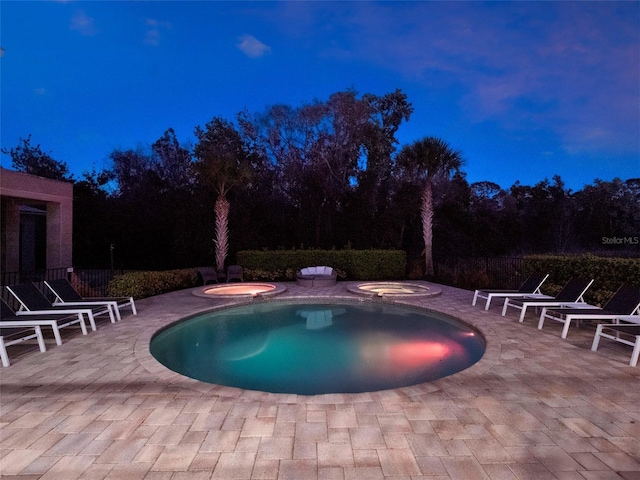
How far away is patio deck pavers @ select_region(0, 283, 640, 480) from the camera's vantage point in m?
2.66

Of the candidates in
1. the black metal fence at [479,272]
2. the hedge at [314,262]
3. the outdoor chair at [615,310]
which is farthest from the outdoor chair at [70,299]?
the black metal fence at [479,272]

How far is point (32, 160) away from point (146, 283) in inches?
838

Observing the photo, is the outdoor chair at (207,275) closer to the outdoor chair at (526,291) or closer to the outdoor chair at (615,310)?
the outdoor chair at (526,291)

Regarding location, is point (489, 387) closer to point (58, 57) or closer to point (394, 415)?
point (394, 415)

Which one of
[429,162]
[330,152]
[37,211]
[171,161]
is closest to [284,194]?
[330,152]

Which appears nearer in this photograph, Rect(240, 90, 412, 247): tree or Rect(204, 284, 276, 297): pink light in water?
Rect(204, 284, 276, 297): pink light in water

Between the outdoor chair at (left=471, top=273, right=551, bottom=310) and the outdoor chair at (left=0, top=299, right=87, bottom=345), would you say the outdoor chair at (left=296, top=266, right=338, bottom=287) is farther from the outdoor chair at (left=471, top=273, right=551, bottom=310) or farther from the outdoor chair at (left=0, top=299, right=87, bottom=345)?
the outdoor chair at (left=0, top=299, right=87, bottom=345)

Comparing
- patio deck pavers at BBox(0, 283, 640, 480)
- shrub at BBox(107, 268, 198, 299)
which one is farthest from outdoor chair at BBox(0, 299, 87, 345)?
shrub at BBox(107, 268, 198, 299)

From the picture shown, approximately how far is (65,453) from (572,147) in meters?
33.8

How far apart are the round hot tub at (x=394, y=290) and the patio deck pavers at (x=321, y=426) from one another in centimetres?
549

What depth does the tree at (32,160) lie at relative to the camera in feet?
80.2

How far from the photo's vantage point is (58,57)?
19.6 meters

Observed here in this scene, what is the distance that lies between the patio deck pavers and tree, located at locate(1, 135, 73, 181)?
24.6 meters

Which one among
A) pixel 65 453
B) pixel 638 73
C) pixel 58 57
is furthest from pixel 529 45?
pixel 58 57
